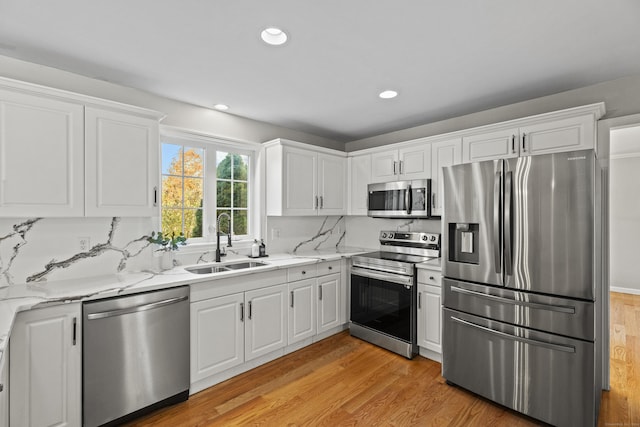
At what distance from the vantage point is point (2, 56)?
2135 millimetres

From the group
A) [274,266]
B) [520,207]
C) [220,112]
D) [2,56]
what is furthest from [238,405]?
[2,56]

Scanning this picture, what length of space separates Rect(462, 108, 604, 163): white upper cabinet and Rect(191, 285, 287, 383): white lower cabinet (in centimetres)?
233

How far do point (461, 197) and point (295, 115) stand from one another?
1952mm

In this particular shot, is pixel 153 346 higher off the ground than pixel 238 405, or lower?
higher

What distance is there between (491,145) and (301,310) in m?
2.44

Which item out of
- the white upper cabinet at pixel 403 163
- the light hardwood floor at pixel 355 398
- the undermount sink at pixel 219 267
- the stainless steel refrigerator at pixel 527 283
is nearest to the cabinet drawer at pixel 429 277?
the stainless steel refrigerator at pixel 527 283

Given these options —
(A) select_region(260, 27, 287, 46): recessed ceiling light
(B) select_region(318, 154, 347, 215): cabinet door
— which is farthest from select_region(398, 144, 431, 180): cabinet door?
(A) select_region(260, 27, 287, 46): recessed ceiling light

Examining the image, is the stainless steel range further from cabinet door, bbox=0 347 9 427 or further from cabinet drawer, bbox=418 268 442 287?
cabinet door, bbox=0 347 9 427

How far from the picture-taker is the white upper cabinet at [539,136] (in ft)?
7.90

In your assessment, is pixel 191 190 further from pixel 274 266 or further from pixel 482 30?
pixel 482 30

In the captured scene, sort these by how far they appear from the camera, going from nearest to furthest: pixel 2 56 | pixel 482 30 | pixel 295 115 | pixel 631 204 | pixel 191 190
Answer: pixel 482 30, pixel 2 56, pixel 191 190, pixel 295 115, pixel 631 204

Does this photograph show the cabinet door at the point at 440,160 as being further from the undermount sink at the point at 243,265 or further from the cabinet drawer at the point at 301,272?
the undermount sink at the point at 243,265

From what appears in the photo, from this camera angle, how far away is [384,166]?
3783mm

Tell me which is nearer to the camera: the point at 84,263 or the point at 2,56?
the point at 2,56
